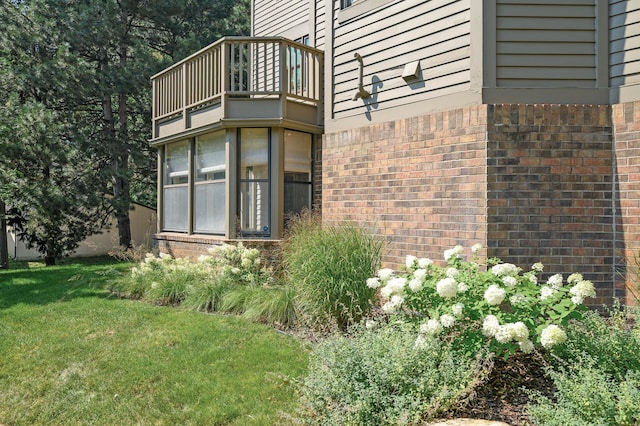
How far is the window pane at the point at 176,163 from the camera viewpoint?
977cm

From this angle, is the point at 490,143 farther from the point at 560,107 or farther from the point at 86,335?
the point at 86,335

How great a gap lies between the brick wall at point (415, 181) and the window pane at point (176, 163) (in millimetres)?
3801

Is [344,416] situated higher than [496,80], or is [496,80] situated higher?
[496,80]

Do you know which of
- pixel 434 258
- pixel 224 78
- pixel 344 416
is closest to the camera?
pixel 344 416

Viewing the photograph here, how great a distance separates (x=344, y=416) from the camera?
289cm

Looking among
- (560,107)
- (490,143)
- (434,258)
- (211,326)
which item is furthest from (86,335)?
(560,107)

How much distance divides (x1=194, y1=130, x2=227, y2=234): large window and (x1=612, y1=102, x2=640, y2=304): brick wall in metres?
5.88

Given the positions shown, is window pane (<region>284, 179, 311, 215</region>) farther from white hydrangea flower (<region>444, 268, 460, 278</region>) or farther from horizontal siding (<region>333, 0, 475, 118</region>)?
white hydrangea flower (<region>444, 268, 460, 278</region>)

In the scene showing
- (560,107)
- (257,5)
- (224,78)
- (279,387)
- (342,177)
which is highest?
(257,5)

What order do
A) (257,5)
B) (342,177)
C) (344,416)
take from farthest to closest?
(257,5) < (342,177) < (344,416)

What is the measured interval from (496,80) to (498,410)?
3.61 metres

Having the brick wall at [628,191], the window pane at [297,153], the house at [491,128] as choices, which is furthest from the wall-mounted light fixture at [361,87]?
the brick wall at [628,191]

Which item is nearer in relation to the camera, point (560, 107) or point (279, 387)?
point (279, 387)

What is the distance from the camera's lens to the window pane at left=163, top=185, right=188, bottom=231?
973 centimetres
